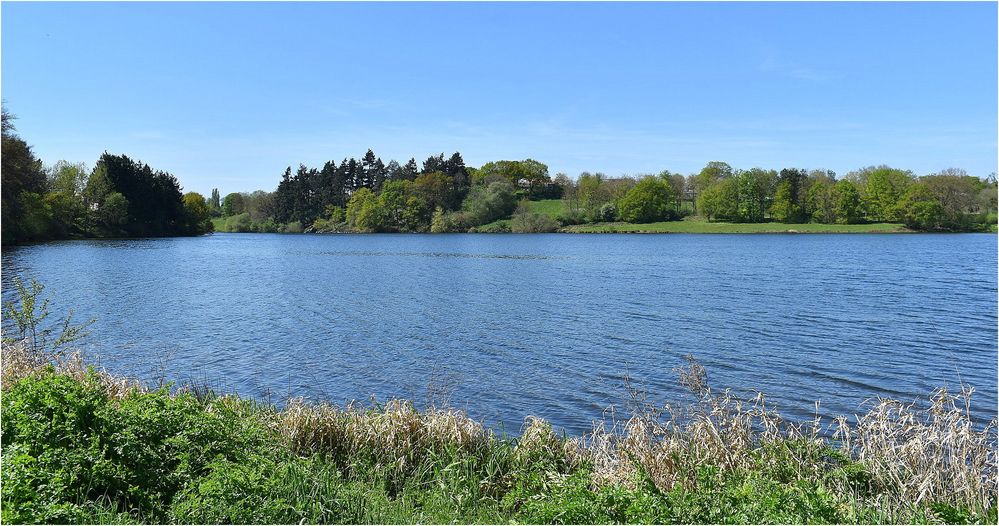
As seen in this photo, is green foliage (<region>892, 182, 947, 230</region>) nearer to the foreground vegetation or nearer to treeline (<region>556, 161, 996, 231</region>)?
treeline (<region>556, 161, 996, 231</region>)

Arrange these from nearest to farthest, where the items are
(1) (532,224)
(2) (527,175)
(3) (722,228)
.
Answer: (3) (722,228), (1) (532,224), (2) (527,175)

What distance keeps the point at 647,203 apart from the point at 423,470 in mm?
125406

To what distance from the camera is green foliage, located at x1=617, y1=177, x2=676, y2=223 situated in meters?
130

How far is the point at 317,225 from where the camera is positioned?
152 metres

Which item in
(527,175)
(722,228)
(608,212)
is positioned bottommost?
(722,228)

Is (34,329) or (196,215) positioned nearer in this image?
(34,329)

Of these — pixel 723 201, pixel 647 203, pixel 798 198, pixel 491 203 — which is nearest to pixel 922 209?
pixel 798 198

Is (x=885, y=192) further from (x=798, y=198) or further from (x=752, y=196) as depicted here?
(x=752, y=196)

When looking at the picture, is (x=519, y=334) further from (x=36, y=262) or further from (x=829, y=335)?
(x=36, y=262)

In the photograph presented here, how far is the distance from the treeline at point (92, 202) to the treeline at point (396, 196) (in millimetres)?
34499

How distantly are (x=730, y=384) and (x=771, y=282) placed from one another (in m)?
23.7

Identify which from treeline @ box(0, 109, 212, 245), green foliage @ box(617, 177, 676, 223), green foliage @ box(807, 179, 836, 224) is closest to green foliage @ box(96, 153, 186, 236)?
treeline @ box(0, 109, 212, 245)

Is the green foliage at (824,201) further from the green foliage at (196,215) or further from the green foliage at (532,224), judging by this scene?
the green foliage at (196,215)

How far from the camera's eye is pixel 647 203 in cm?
13075
